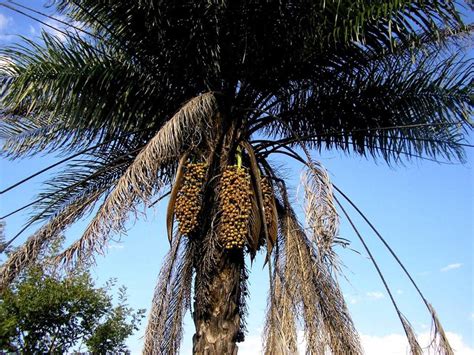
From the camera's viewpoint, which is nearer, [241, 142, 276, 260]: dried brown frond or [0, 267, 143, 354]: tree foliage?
[241, 142, 276, 260]: dried brown frond

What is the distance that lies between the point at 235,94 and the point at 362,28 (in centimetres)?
159

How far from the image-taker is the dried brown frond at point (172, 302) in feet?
26.7

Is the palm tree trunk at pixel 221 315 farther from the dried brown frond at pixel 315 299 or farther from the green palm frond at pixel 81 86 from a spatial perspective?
the green palm frond at pixel 81 86

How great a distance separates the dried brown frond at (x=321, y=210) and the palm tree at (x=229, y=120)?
14 mm

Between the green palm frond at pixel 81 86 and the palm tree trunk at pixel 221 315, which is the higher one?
the green palm frond at pixel 81 86

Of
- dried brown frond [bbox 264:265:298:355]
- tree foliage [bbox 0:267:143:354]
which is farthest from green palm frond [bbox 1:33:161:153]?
tree foliage [bbox 0:267:143:354]

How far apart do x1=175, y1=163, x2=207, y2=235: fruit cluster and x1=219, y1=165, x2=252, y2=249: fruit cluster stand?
24 centimetres

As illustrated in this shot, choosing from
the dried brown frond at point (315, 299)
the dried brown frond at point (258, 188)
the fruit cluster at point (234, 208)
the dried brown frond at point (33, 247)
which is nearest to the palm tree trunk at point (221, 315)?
the fruit cluster at point (234, 208)

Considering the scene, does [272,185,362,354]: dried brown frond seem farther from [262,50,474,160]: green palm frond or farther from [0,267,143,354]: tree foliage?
[0,267,143,354]: tree foliage

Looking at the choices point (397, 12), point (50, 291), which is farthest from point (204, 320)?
point (50, 291)

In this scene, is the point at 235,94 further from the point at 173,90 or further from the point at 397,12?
the point at 397,12

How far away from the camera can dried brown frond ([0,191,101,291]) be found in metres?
7.48

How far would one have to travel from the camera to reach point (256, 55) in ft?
25.4

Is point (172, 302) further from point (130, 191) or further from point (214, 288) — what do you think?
point (130, 191)
